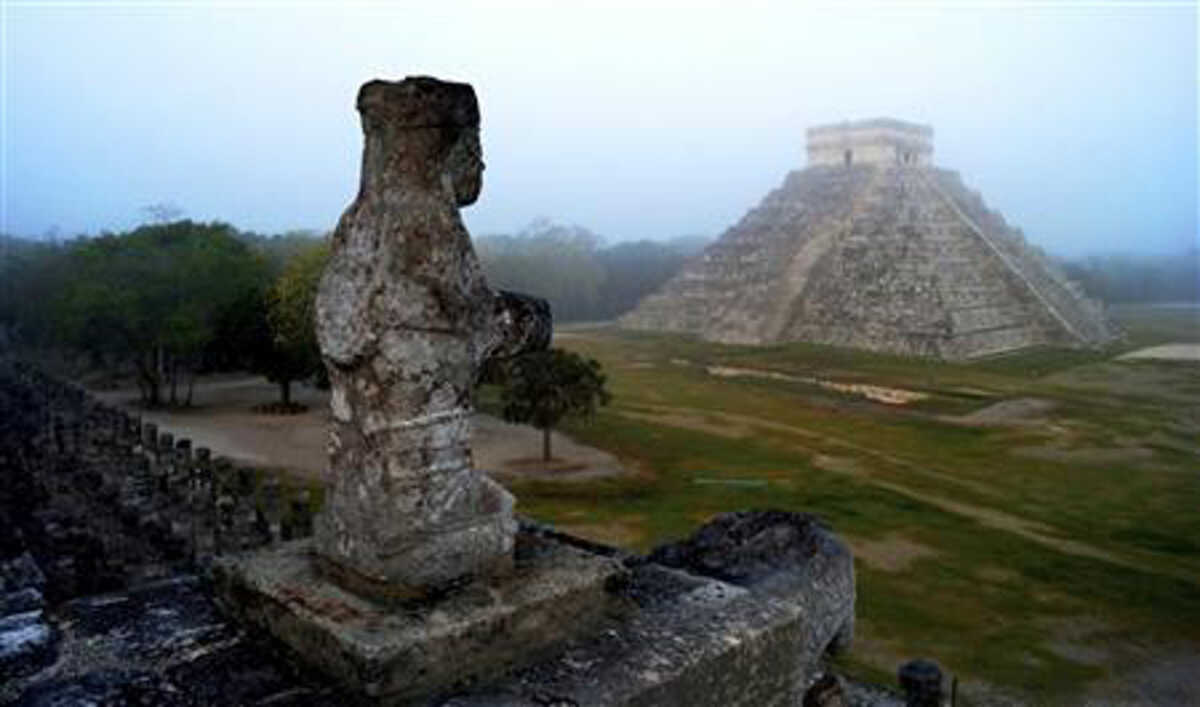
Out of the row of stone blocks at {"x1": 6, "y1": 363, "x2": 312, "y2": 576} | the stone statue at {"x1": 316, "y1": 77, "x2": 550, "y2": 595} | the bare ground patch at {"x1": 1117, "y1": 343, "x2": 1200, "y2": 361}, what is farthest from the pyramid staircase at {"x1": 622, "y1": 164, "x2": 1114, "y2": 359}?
the stone statue at {"x1": 316, "y1": 77, "x2": 550, "y2": 595}

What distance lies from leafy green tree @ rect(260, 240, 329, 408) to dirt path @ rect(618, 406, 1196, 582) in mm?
9119

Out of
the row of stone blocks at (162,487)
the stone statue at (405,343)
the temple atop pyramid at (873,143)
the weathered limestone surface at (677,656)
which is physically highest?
the temple atop pyramid at (873,143)

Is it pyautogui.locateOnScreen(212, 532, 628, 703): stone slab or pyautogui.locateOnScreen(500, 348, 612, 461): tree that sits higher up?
pyautogui.locateOnScreen(212, 532, 628, 703): stone slab

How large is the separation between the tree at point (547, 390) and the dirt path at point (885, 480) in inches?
214

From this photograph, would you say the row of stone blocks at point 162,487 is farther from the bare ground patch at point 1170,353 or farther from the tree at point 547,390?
the bare ground patch at point 1170,353

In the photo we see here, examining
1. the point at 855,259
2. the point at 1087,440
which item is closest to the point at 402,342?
the point at 1087,440

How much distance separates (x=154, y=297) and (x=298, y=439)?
898 centimetres

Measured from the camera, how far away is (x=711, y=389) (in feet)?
115

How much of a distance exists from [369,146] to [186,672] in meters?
1.67

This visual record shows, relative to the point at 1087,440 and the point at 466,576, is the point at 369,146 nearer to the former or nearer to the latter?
the point at 466,576

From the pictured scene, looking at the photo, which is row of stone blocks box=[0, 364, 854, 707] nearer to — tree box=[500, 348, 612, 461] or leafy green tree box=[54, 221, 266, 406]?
tree box=[500, 348, 612, 461]

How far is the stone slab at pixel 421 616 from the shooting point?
2.78 meters

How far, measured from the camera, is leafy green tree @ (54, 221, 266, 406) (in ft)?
98.5

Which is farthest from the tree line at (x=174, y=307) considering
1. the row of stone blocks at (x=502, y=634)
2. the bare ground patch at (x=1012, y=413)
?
the row of stone blocks at (x=502, y=634)
